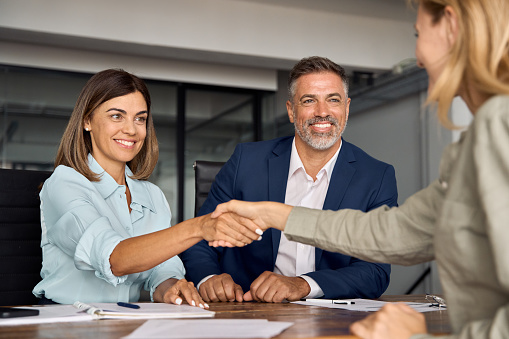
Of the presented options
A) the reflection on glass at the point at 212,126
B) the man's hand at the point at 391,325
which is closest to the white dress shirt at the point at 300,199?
the man's hand at the point at 391,325

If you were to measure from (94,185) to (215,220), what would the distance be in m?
0.56

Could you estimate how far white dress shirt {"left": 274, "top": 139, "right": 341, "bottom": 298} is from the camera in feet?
7.51

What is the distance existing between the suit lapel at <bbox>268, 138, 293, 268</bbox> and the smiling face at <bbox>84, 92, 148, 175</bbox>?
0.63 metres

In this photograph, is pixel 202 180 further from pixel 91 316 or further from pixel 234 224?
pixel 91 316

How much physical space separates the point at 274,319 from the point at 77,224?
0.82 m

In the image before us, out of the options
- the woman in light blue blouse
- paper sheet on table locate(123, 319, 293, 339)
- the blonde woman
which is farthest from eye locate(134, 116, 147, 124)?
the blonde woman

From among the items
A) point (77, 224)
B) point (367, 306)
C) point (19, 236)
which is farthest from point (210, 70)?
point (367, 306)

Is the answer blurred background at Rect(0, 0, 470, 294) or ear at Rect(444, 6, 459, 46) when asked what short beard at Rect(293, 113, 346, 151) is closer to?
ear at Rect(444, 6, 459, 46)

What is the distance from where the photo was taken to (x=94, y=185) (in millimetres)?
2004

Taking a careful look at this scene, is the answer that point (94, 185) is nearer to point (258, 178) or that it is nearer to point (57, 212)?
point (57, 212)

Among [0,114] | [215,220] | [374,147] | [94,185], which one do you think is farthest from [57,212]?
[374,147]

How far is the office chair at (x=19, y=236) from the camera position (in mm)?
1969

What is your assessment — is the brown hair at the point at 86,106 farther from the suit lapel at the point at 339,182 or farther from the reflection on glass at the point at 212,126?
the reflection on glass at the point at 212,126

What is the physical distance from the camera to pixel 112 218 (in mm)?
1964
